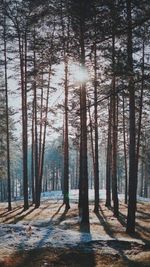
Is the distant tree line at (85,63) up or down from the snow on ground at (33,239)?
up

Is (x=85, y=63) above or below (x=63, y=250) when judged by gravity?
above

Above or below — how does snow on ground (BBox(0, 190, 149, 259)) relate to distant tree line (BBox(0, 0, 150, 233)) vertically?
A: below

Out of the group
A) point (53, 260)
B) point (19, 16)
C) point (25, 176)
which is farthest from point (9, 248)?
point (19, 16)

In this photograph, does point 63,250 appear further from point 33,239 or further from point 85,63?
point 85,63

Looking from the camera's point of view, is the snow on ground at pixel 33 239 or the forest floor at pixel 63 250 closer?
the forest floor at pixel 63 250

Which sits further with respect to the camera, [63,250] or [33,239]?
[33,239]

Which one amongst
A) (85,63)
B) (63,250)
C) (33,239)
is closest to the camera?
(63,250)

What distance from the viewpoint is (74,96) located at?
26.3m

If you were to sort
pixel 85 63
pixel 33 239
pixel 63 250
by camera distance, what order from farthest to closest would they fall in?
pixel 85 63 < pixel 33 239 < pixel 63 250

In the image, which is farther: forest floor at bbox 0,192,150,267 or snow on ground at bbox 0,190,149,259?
snow on ground at bbox 0,190,149,259

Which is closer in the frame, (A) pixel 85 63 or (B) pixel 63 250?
(B) pixel 63 250

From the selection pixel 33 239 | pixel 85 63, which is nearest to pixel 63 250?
pixel 33 239

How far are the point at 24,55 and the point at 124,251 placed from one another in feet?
63.8

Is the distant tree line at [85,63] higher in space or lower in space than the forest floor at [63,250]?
higher
